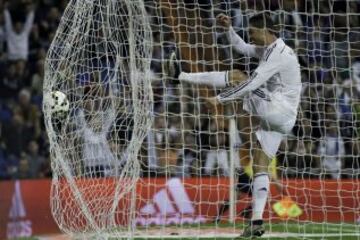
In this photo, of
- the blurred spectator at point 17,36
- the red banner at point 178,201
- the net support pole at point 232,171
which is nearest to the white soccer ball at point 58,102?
the red banner at point 178,201

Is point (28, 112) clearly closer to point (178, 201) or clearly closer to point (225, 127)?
point (178, 201)

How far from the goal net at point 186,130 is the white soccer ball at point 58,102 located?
0.08 meters

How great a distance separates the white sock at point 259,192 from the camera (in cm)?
938

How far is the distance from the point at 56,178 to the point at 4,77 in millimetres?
5886

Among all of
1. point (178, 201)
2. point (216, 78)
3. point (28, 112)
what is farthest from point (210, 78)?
point (28, 112)

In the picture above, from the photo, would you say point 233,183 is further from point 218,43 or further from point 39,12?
point 39,12

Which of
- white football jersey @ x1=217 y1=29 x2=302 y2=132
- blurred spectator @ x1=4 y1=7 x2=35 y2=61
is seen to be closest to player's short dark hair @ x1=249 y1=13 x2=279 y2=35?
white football jersey @ x1=217 y1=29 x2=302 y2=132

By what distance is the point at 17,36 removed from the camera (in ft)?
50.7

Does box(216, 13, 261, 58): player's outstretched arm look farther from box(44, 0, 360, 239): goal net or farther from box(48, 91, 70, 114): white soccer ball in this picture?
box(48, 91, 70, 114): white soccer ball

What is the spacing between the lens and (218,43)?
37.1 feet

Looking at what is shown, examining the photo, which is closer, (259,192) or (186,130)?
(259,192)

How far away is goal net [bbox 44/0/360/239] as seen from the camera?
30.3ft

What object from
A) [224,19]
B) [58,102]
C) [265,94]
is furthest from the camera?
[224,19]

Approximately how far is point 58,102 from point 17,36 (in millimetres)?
6498
